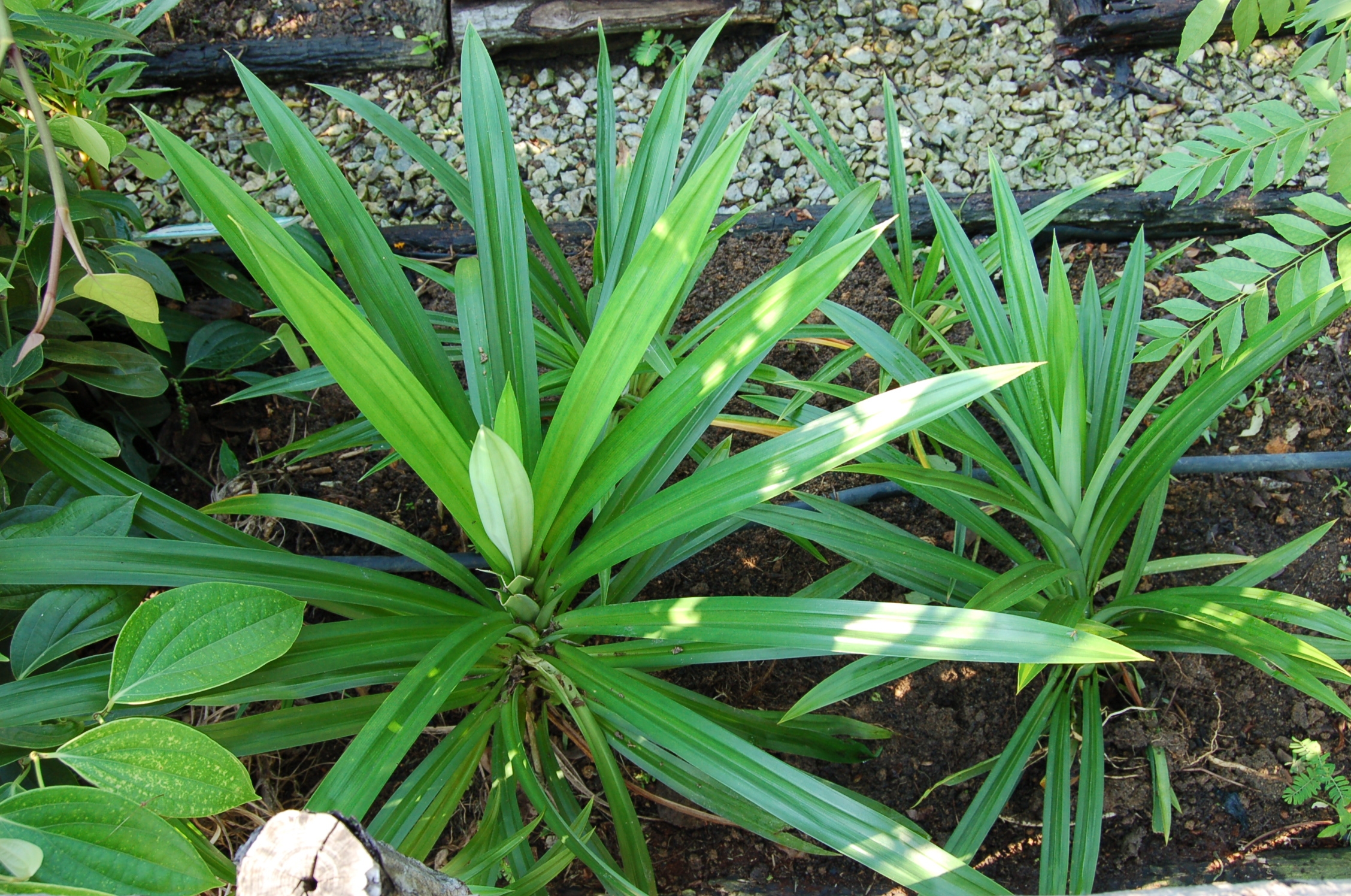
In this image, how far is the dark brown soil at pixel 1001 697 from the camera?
1.27 meters

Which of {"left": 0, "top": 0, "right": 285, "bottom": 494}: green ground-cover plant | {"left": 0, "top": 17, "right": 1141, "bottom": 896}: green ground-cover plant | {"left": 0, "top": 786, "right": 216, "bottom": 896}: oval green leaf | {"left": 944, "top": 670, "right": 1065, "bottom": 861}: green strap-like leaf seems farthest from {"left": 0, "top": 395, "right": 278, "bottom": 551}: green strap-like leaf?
{"left": 944, "top": 670, "right": 1065, "bottom": 861}: green strap-like leaf

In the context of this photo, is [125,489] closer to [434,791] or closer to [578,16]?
[434,791]

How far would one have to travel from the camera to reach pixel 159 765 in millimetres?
634

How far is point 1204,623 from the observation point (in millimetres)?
1012

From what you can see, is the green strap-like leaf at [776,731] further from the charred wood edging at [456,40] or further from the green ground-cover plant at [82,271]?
the charred wood edging at [456,40]

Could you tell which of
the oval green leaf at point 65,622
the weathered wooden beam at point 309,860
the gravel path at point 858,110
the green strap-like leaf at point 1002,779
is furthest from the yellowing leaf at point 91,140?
the green strap-like leaf at point 1002,779

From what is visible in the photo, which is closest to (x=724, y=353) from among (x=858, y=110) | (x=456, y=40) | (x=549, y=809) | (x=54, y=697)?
(x=549, y=809)

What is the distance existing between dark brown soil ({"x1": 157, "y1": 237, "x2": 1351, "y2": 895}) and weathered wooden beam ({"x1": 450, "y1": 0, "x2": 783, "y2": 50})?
1.00m

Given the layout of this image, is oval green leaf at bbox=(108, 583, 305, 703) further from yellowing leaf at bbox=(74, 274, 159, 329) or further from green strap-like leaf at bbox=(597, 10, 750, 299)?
green strap-like leaf at bbox=(597, 10, 750, 299)

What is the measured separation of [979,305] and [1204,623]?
1.70ft

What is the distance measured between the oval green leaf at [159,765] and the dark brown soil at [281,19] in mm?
1984

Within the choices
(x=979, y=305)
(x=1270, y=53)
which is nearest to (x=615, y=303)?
(x=979, y=305)

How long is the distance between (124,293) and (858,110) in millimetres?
1772

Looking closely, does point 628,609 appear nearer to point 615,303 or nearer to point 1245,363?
point 615,303
